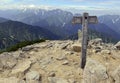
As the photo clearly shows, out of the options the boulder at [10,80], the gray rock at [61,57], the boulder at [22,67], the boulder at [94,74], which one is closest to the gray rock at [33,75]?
the boulder at [10,80]

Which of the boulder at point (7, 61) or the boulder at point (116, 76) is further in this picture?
the boulder at point (7, 61)

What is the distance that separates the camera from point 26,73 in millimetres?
19859

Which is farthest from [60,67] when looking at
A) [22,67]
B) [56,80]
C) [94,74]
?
[94,74]

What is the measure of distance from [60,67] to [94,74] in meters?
4.11

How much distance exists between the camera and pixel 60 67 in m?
20.9

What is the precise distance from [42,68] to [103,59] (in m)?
5.18

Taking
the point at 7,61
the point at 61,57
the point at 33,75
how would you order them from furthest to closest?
the point at 61,57 < the point at 7,61 < the point at 33,75

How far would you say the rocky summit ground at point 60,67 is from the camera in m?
17.7

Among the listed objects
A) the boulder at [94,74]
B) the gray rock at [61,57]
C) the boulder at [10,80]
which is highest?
the boulder at [94,74]

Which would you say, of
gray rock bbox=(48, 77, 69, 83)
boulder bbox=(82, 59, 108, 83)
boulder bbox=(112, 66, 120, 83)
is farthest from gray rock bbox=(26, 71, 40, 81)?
boulder bbox=(112, 66, 120, 83)

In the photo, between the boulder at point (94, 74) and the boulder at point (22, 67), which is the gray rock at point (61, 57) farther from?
the boulder at point (94, 74)

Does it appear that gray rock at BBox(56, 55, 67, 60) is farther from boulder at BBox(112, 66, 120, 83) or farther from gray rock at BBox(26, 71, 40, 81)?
boulder at BBox(112, 66, 120, 83)

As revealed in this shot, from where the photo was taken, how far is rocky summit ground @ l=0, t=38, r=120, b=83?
17.7 metres

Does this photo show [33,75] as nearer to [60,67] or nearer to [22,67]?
[22,67]
